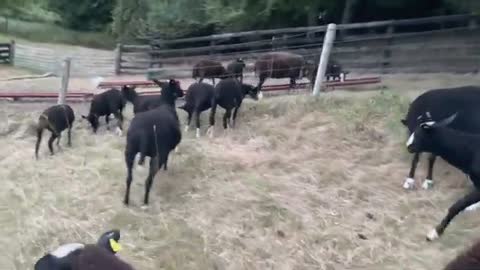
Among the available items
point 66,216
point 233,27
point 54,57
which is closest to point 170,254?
point 66,216

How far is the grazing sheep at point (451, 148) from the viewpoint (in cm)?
791

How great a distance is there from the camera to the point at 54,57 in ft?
105

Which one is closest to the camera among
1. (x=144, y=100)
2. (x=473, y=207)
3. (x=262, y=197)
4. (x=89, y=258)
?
(x=89, y=258)

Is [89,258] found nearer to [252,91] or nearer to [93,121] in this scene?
[93,121]

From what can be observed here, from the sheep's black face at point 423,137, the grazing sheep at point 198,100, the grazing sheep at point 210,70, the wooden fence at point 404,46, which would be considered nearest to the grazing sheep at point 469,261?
the sheep's black face at point 423,137

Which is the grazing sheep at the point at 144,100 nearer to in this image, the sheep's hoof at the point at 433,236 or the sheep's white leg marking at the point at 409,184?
the sheep's white leg marking at the point at 409,184

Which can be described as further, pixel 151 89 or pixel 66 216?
pixel 151 89

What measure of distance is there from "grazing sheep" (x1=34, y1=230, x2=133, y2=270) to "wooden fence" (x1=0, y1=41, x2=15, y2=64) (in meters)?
26.3

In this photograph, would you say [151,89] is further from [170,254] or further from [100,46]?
[100,46]

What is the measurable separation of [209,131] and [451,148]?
15.3ft

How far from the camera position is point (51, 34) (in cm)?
4241

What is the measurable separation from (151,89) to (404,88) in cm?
609

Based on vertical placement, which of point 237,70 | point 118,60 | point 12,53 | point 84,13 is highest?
point 84,13

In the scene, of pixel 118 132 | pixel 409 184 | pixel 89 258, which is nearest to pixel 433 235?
pixel 409 184
